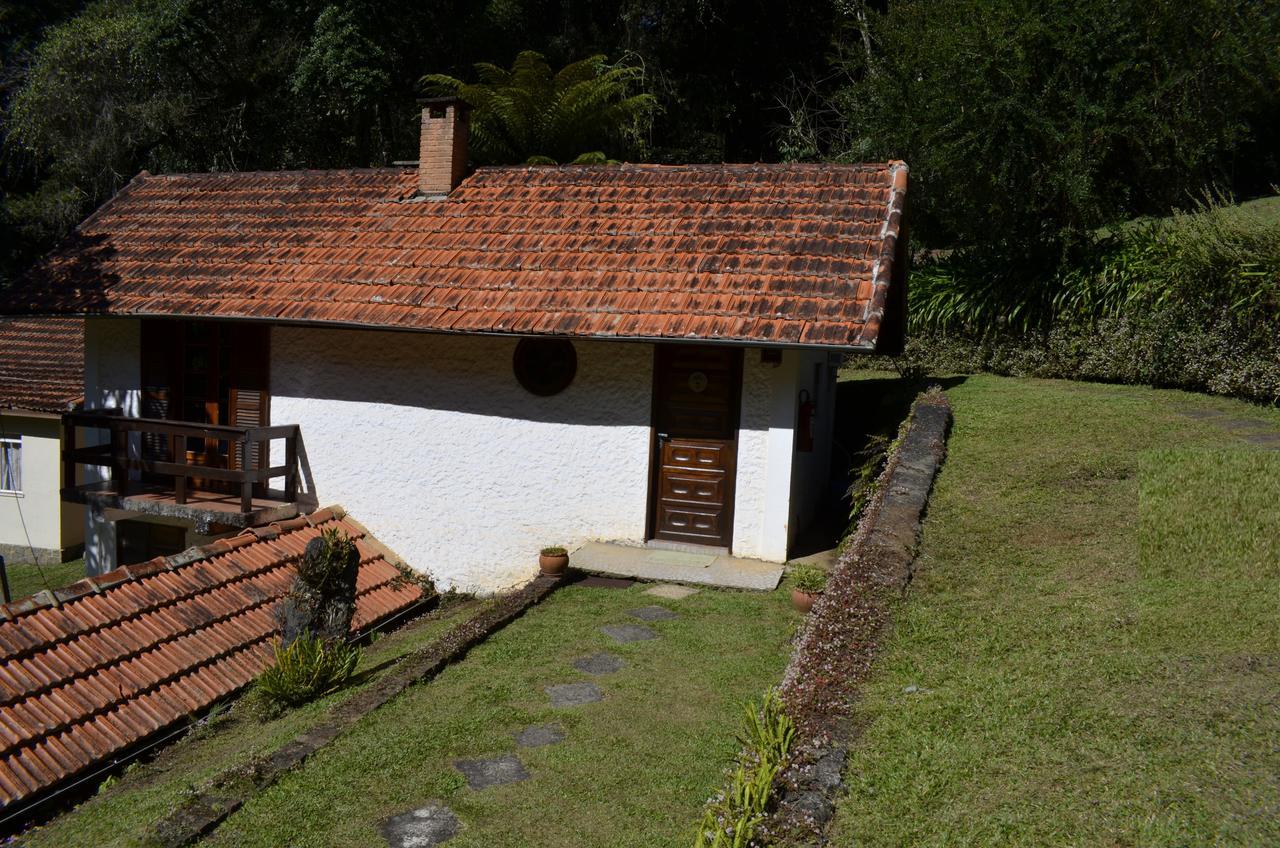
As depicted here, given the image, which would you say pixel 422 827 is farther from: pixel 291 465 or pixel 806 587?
pixel 291 465

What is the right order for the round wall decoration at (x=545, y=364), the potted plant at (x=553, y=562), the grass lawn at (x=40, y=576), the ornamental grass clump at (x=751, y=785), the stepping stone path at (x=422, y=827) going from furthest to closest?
the grass lawn at (x=40, y=576)
the round wall decoration at (x=545, y=364)
the potted plant at (x=553, y=562)
the stepping stone path at (x=422, y=827)
the ornamental grass clump at (x=751, y=785)

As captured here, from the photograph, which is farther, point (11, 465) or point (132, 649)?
point (11, 465)

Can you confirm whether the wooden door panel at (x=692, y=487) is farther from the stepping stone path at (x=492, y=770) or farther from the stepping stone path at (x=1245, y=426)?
the stepping stone path at (x=1245, y=426)

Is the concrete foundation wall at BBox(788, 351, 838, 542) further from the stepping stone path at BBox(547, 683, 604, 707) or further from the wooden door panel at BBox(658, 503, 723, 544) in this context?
the stepping stone path at BBox(547, 683, 604, 707)

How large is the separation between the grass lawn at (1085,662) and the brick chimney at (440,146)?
25.9 ft

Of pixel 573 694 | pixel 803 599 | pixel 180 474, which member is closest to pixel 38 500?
pixel 180 474

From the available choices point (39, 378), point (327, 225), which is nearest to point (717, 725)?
point (327, 225)

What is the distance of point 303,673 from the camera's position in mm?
7871

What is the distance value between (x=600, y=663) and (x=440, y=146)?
8.47 m

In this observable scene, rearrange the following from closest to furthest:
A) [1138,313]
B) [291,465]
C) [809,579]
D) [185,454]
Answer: [809,579] → [291,465] → [185,454] → [1138,313]

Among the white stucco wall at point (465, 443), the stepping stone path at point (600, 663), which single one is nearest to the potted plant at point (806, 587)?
the stepping stone path at point (600, 663)

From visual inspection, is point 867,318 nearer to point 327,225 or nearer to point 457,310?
point 457,310

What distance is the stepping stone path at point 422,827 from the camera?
5.07 m

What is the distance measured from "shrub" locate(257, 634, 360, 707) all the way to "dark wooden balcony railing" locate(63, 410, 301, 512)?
390 centimetres
